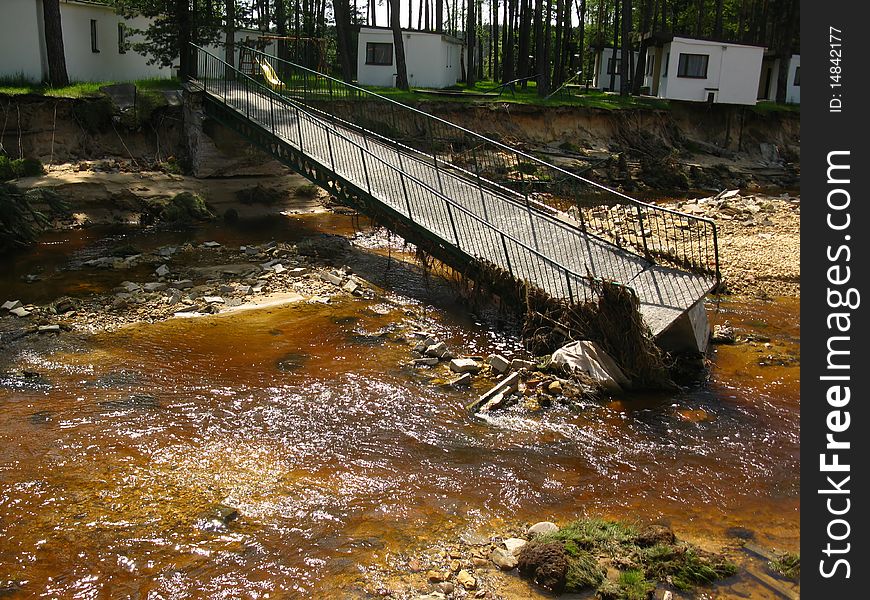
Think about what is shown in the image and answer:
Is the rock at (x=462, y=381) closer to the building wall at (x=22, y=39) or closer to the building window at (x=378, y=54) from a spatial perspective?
the building wall at (x=22, y=39)

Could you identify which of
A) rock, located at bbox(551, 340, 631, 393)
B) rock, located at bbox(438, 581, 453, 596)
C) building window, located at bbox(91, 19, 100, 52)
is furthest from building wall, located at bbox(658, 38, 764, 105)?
rock, located at bbox(438, 581, 453, 596)

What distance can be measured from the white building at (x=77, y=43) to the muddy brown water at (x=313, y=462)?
54.5ft

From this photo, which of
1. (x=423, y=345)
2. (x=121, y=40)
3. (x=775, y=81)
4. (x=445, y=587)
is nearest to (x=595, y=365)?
(x=423, y=345)

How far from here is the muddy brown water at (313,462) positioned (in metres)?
6.80

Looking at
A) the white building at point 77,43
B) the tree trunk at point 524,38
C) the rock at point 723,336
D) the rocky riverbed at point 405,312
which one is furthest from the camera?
the tree trunk at point 524,38

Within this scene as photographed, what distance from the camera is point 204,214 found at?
20625 millimetres

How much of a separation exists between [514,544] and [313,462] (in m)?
2.67

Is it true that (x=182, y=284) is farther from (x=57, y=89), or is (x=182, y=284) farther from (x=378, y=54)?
(x=378, y=54)

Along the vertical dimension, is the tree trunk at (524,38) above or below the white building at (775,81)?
above

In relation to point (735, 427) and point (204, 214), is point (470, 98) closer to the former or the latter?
point (204, 214)

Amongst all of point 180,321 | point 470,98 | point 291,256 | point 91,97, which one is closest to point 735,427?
point 180,321

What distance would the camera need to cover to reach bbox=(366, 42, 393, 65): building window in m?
36.4

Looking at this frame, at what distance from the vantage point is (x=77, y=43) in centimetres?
2633

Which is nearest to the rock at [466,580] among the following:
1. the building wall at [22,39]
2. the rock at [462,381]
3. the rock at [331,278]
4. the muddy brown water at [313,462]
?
the muddy brown water at [313,462]
